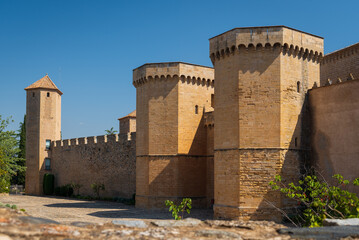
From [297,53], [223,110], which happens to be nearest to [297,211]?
[223,110]

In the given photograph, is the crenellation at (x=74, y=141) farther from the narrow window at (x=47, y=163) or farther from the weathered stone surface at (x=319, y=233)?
the weathered stone surface at (x=319, y=233)

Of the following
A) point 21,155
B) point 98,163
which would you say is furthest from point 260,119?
point 21,155

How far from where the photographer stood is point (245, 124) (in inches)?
635

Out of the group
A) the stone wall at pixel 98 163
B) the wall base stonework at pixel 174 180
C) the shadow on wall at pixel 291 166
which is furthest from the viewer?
the stone wall at pixel 98 163

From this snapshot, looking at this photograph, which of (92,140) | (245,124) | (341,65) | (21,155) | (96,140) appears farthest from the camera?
(21,155)

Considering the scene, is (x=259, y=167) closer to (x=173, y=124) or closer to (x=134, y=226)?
(x=173, y=124)

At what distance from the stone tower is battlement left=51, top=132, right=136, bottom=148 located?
19.1ft

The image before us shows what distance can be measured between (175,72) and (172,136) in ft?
10.7

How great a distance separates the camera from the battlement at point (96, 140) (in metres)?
28.2

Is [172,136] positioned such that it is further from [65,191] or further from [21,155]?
[21,155]

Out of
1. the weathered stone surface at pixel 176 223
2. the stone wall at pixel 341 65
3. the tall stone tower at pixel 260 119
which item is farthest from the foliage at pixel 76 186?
the weathered stone surface at pixel 176 223

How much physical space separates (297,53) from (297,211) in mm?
6087

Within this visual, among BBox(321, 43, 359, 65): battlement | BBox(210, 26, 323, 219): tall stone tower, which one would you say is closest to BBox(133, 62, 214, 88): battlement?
BBox(210, 26, 323, 219): tall stone tower

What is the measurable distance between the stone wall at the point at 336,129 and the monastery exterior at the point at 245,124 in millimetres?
36
